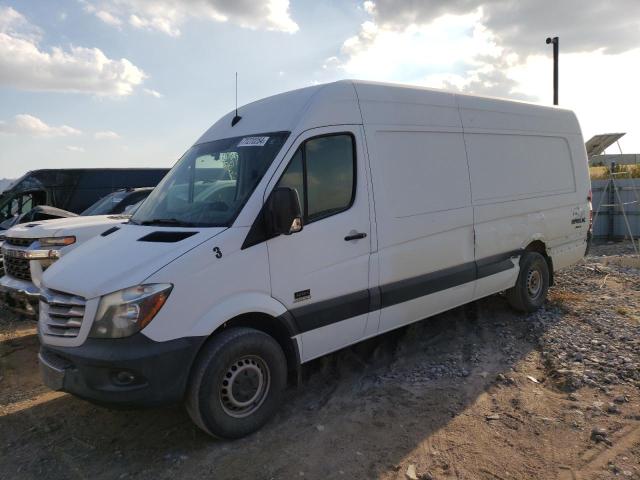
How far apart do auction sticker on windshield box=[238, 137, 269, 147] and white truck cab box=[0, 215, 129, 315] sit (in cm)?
262

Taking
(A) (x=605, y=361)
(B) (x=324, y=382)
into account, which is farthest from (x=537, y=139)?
(B) (x=324, y=382)

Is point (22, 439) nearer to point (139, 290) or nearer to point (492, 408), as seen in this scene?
point (139, 290)

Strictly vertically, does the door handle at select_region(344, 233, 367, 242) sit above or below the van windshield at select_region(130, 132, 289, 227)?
below

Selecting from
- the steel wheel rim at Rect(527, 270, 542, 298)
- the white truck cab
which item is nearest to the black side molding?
the steel wheel rim at Rect(527, 270, 542, 298)

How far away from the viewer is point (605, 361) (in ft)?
16.1

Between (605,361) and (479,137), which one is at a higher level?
(479,137)

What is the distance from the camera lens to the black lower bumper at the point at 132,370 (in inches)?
130

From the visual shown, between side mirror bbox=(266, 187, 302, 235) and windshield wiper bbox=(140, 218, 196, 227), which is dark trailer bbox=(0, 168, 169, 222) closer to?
windshield wiper bbox=(140, 218, 196, 227)

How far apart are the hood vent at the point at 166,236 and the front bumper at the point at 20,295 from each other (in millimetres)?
2570

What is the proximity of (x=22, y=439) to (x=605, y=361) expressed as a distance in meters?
5.17

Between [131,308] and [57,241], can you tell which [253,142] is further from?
[57,241]

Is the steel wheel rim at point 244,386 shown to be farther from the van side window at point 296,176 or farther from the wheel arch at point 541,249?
the wheel arch at point 541,249

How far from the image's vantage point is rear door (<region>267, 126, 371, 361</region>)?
3.96 meters

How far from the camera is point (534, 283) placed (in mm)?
6668
